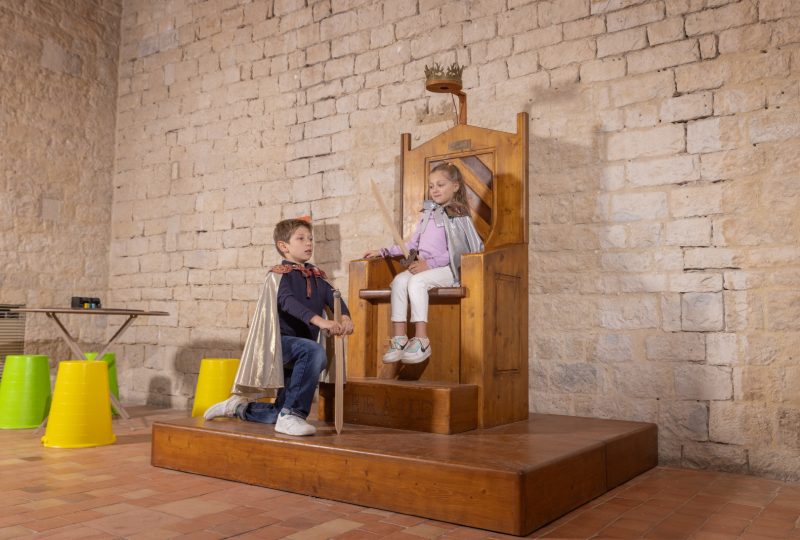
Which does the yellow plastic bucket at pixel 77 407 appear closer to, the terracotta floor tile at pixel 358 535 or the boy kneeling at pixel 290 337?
the boy kneeling at pixel 290 337

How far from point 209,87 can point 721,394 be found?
4.67 meters

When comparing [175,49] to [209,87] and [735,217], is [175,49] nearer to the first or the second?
[209,87]

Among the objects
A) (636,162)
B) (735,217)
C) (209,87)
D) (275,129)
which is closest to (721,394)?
(735,217)

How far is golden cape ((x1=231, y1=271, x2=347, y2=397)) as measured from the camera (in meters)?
3.01

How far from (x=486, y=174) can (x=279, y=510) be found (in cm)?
219

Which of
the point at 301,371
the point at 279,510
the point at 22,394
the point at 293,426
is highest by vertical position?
the point at 301,371

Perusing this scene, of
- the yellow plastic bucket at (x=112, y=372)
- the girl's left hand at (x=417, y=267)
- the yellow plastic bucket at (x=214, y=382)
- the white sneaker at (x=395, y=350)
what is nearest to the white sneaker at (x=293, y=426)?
the white sneaker at (x=395, y=350)

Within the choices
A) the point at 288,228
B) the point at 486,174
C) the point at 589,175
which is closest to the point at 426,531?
the point at 288,228

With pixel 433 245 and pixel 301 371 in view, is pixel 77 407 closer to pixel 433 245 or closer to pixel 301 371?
pixel 301 371

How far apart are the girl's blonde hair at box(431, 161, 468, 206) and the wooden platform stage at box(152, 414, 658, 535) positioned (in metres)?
1.30

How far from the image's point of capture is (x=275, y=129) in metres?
5.38

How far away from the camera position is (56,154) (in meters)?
5.98

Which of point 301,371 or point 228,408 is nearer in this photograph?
point 301,371

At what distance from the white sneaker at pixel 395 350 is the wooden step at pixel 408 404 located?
0.11m
